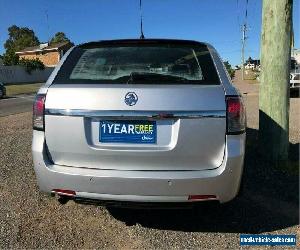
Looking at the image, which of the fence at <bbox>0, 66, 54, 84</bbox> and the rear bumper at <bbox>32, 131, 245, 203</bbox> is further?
the fence at <bbox>0, 66, 54, 84</bbox>

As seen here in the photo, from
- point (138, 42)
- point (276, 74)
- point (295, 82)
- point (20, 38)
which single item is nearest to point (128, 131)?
point (138, 42)

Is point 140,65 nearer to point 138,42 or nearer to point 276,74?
point 138,42

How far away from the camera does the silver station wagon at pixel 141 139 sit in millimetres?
3326

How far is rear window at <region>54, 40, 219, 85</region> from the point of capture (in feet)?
11.7

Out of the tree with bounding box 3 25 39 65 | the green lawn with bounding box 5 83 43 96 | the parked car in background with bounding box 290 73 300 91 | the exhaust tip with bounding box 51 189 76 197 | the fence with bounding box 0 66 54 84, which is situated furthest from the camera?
the tree with bounding box 3 25 39 65

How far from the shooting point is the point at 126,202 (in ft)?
11.3

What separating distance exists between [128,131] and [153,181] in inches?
17.0

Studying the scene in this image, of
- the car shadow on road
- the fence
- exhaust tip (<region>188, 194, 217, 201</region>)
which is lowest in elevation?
the fence

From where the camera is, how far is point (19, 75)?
2205 inches

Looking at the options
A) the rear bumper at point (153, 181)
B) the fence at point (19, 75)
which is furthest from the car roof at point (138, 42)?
the fence at point (19, 75)

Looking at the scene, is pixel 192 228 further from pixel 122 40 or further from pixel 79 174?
pixel 122 40

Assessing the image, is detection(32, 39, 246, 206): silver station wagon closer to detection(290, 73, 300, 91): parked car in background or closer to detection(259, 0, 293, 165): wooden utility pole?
detection(259, 0, 293, 165): wooden utility pole

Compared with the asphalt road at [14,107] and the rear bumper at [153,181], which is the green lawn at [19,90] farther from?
the rear bumper at [153,181]

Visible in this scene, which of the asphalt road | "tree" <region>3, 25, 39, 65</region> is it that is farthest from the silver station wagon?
"tree" <region>3, 25, 39, 65</region>
